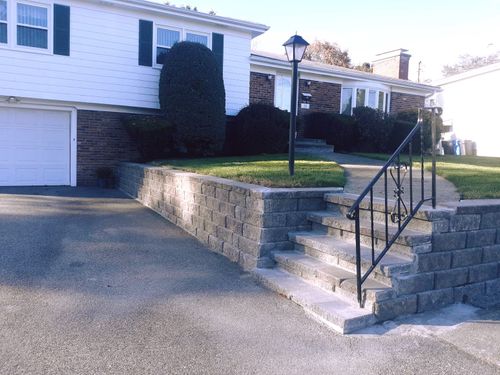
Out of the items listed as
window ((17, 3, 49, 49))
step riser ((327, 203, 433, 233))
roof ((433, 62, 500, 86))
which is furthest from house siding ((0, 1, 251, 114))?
roof ((433, 62, 500, 86))

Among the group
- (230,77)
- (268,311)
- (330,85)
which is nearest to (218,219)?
(268,311)

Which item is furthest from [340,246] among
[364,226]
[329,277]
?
[329,277]

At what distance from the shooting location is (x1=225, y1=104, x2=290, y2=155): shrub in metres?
12.9

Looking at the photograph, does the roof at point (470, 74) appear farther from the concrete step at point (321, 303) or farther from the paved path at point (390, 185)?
the concrete step at point (321, 303)

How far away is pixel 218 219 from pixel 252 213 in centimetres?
96

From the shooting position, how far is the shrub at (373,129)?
15.2 meters

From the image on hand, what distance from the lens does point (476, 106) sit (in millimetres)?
23172

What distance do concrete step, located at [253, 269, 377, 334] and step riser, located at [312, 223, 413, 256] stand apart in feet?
2.23

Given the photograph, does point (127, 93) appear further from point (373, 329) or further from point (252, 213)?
point (373, 329)

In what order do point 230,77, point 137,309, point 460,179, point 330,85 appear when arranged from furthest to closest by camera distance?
point 330,85 → point 230,77 → point 460,179 → point 137,309

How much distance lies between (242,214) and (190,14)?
953 centimetres

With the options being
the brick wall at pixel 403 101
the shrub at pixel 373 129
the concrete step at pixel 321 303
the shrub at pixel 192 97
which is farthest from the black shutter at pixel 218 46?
the concrete step at pixel 321 303

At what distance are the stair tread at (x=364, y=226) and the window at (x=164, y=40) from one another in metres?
9.49

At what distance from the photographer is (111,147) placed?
13312mm
